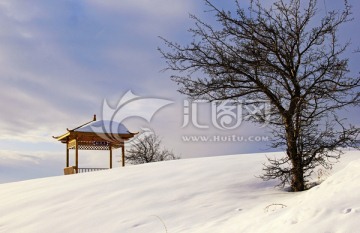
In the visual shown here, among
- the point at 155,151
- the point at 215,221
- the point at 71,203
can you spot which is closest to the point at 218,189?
the point at 215,221

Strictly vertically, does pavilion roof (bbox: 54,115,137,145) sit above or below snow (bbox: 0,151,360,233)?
above

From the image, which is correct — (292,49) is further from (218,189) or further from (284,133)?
(218,189)

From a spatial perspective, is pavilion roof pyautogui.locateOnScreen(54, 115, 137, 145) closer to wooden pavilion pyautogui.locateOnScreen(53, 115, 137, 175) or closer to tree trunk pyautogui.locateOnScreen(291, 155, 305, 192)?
wooden pavilion pyautogui.locateOnScreen(53, 115, 137, 175)

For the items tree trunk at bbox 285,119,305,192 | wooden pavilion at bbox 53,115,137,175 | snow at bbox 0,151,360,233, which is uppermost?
wooden pavilion at bbox 53,115,137,175

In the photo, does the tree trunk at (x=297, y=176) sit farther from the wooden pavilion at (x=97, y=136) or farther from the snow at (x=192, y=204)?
the wooden pavilion at (x=97, y=136)

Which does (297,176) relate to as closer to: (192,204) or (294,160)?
(294,160)

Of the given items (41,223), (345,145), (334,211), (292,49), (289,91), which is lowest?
(41,223)

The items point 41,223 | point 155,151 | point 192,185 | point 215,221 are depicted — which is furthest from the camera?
point 155,151

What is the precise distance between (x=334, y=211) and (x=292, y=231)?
0.58m

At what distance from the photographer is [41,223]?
8.02m

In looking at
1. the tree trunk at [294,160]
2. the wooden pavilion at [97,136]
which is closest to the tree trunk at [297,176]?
the tree trunk at [294,160]

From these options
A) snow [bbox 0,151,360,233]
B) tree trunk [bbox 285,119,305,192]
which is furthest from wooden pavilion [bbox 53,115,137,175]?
tree trunk [bbox 285,119,305,192]

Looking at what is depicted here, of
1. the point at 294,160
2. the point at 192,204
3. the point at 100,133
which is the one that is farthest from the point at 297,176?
the point at 100,133

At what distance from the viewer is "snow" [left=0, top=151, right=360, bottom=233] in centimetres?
475
